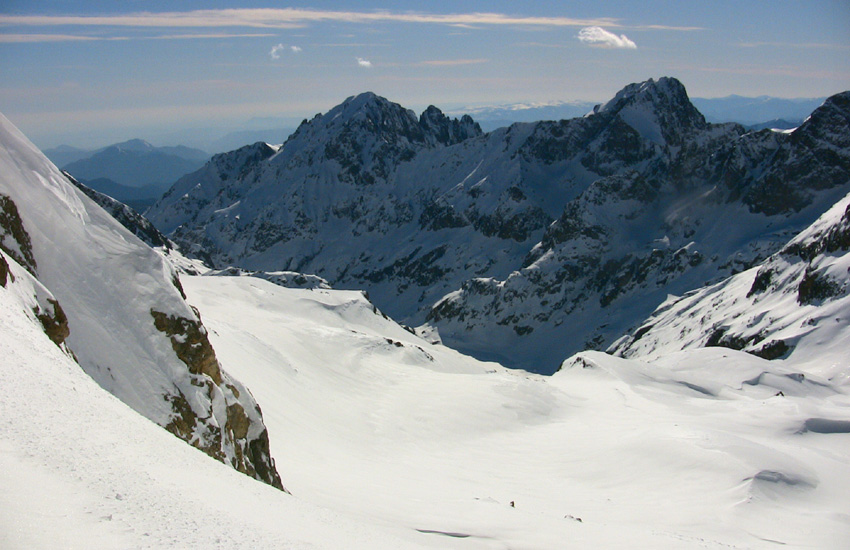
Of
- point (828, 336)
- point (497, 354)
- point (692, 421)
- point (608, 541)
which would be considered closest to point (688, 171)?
point (497, 354)

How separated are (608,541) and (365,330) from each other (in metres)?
62.7

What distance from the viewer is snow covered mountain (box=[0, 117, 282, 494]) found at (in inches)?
719

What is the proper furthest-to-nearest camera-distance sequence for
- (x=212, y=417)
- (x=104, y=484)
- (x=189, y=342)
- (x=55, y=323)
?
(x=189, y=342) → (x=212, y=417) → (x=55, y=323) → (x=104, y=484)

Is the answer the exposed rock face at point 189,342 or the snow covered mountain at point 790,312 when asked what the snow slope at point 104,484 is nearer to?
the exposed rock face at point 189,342

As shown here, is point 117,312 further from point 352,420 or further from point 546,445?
point 546,445

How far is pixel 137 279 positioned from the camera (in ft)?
70.7

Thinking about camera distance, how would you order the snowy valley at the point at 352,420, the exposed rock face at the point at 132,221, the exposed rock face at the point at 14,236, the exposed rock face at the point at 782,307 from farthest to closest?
1. the exposed rock face at the point at 132,221
2. the exposed rock face at the point at 782,307
3. the exposed rock face at the point at 14,236
4. the snowy valley at the point at 352,420

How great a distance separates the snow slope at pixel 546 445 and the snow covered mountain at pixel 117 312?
3.75 metres

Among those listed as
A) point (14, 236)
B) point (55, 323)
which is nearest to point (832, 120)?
point (14, 236)

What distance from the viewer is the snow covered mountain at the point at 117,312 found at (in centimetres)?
1827

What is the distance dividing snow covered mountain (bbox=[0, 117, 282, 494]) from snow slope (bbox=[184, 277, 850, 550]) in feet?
12.3

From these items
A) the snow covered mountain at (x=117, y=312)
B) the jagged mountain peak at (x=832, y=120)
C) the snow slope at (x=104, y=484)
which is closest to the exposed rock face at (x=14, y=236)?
the snow covered mountain at (x=117, y=312)

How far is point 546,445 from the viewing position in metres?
41.8

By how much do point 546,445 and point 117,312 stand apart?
30.6 metres
